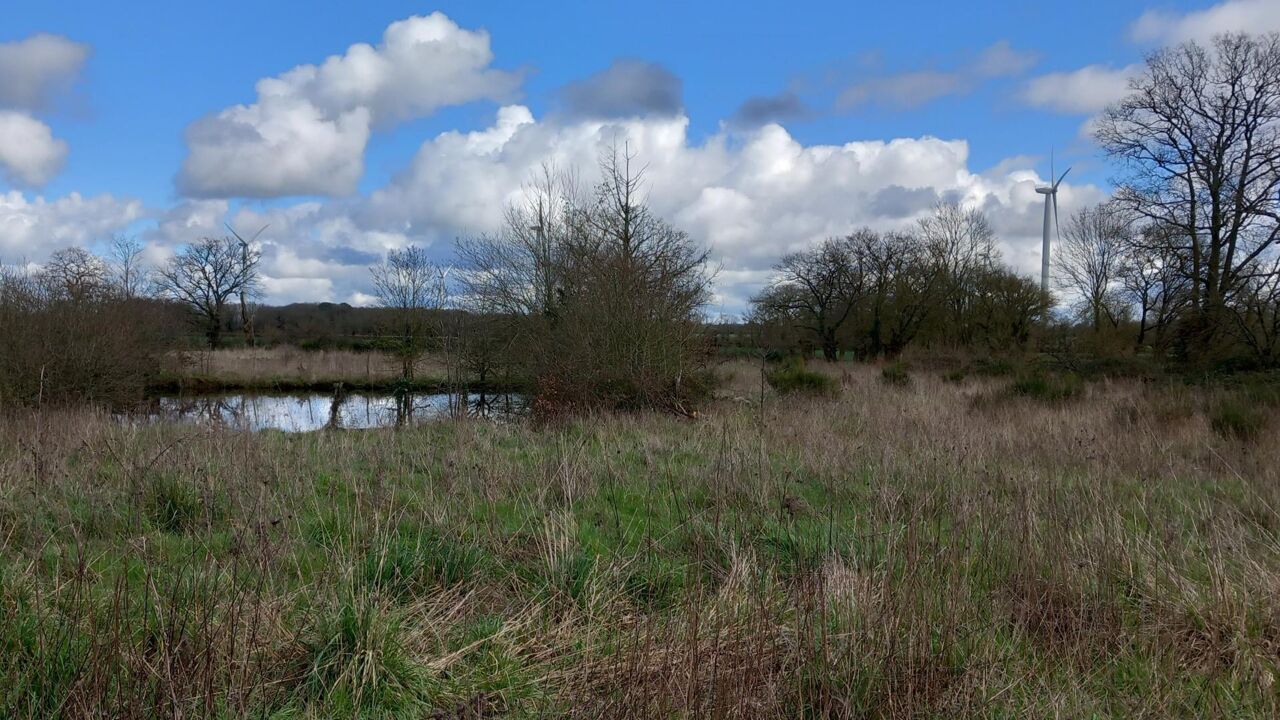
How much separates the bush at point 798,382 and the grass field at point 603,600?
1060 centimetres

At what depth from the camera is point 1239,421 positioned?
980 centimetres

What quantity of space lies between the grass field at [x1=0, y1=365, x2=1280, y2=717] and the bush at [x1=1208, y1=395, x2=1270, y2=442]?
12.1ft

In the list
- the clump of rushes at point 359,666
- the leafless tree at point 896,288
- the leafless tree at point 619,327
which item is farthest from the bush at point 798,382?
the leafless tree at point 896,288

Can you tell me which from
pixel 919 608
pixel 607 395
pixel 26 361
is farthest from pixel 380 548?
pixel 26 361

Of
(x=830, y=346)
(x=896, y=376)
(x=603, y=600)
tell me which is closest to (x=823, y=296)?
(x=830, y=346)

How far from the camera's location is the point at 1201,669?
3.43m

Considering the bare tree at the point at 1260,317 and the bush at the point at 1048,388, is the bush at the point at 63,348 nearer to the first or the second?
the bush at the point at 1048,388

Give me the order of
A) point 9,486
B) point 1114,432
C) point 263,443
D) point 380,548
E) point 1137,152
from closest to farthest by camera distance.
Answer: point 380,548, point 9,486, point 263,443, point 1114,432, point 1137,152

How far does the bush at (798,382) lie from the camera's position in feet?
56.6

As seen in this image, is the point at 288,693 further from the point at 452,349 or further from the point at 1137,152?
the point at 1137,152

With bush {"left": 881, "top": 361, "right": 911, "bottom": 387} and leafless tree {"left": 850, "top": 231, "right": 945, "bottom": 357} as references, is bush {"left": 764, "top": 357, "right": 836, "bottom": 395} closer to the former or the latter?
bush {"left": 881, "top": 361, "right": 911, "bottom": 387}

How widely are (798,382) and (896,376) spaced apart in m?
5.82

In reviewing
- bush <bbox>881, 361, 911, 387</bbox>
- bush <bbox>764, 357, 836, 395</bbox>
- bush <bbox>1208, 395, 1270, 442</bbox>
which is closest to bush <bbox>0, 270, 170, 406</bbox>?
bush <bbox>764, 357, 836, 395</bbox>

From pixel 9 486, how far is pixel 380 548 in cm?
275
